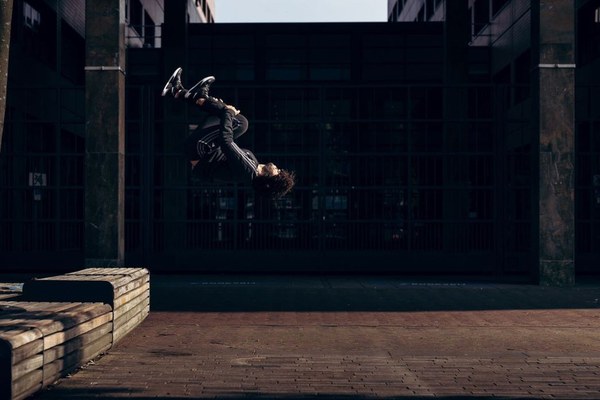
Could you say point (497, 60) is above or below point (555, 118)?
above

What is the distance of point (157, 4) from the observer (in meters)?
40.6

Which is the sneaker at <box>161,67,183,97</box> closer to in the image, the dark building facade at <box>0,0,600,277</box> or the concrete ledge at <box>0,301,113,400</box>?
the concrete ledge at <box>0,301,113,400</box>

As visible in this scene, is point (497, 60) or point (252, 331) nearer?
point (252, 331)

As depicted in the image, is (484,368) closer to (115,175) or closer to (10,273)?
(115,175)

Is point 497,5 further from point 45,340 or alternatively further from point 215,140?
point 45,340

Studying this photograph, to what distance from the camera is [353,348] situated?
9062mm

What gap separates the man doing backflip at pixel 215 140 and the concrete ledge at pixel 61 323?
1688 mm

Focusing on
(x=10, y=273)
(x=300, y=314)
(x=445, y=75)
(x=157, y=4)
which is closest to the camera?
(x=300, y=314)

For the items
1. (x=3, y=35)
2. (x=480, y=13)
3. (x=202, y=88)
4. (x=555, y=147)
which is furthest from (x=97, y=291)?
(x=480, y=13)

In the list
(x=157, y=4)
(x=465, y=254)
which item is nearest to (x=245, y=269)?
(x=465, y=254)

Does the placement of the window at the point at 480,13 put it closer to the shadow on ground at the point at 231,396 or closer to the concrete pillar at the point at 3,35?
the concrete pillar at the point at 3,35

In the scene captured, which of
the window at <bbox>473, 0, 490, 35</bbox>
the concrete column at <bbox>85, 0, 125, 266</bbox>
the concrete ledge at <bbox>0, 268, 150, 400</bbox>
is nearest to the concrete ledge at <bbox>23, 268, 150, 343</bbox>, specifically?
the concrete ledge at <bbox>0, 268, 150, 400</bbox>

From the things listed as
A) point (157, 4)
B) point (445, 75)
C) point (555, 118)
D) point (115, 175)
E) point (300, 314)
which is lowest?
point (300, 314)

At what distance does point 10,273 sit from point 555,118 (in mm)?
12703
